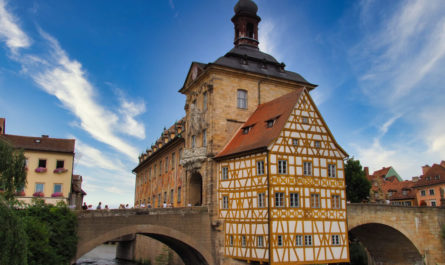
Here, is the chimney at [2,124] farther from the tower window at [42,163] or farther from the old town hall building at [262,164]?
the old town hall building at [262,164]

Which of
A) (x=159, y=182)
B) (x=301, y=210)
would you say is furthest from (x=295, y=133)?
(x=159, y=182)

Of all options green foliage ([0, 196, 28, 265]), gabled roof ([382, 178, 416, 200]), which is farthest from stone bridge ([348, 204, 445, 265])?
gabled roof ([382, 178, 416, 200])

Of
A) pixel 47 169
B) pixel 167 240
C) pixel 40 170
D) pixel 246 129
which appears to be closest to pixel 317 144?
pixel 246 129

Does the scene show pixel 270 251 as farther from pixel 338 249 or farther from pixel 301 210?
pixel 338 249

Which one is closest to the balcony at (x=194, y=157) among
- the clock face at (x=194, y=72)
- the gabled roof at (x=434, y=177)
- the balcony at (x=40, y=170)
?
the clock face at (x=194, y=72)

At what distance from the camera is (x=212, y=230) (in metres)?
26.6

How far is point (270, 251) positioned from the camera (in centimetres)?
2245

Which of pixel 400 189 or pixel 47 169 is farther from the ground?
pixel 400 189

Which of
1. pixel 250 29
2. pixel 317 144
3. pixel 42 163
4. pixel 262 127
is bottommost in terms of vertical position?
pixel 42 163

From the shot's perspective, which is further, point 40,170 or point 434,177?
point 434,177

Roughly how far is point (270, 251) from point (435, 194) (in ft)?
130

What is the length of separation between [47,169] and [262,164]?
16829 mm

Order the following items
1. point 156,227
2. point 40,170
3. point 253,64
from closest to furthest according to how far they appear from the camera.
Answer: point 156,227
point 40,170
point 253,64

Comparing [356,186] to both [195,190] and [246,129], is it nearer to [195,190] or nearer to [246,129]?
[195,190]
